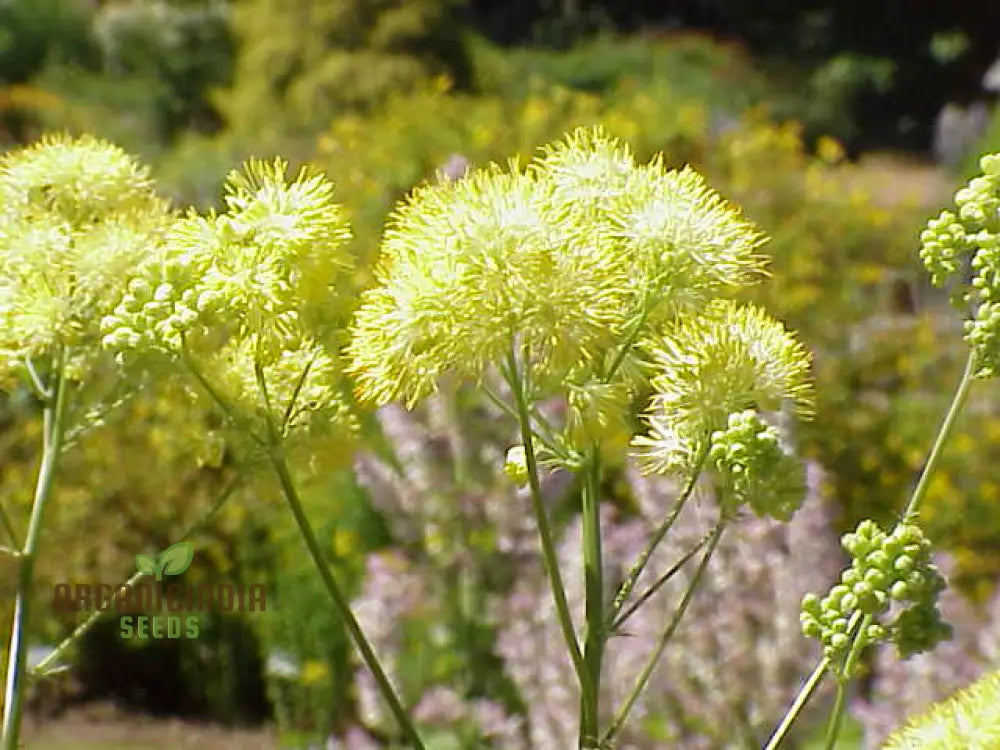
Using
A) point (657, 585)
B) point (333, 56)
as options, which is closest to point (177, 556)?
point (657, 585)

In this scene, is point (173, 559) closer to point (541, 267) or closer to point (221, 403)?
point (221, 403)

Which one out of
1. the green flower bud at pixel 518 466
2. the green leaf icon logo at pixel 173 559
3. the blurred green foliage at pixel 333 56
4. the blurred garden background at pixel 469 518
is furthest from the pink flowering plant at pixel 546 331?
the blurred green foliage at pixel 333 56

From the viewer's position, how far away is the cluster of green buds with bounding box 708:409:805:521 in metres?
1.05

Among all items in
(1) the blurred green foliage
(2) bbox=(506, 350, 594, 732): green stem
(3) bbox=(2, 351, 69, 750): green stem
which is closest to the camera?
(2) bbox=(506, 350, 594, 732): green stem

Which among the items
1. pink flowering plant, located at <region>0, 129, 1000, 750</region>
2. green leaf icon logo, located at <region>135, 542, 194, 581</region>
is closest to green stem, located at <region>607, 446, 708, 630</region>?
pink flowering plant, located at <region>0, 129, 1000, 750</region>

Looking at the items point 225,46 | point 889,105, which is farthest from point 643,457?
point 889,105

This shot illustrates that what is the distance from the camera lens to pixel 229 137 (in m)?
11.3

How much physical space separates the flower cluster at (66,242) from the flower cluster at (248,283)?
3.8 inches

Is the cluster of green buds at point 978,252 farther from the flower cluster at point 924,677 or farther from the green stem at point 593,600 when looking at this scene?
the flower cluster at point 924,677

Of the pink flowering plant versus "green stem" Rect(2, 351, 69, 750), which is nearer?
the pink flowering plant

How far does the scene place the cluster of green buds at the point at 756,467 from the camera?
1046 millimetres

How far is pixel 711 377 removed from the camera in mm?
1071

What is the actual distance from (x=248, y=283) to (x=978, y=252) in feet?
1.59

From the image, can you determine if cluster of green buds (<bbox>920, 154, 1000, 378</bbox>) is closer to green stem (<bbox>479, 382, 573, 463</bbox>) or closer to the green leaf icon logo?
green stem (<bbox>479, 382, 573, 463</bbox>)
